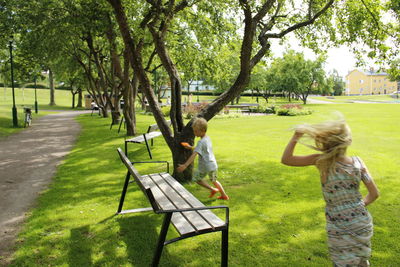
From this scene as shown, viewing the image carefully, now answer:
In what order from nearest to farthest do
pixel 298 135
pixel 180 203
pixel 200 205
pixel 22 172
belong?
1. pixel 298 135
2. pixel 200 205
3. pixel 180 203
4. pixel 22 172

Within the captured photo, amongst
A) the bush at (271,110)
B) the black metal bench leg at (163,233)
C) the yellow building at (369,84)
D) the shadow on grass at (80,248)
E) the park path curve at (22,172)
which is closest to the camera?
the black metal bench leg at (163,233)

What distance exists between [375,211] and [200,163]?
3.13 m

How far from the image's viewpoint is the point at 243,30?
877 centimetres

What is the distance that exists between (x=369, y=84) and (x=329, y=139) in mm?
133144

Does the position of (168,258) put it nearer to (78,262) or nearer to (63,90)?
(78,262)

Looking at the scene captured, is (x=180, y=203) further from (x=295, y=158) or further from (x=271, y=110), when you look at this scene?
(x=271, y=110)

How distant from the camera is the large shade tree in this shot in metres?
6.93

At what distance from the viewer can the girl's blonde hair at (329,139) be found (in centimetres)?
264

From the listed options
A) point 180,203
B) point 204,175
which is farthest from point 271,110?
point 180,203

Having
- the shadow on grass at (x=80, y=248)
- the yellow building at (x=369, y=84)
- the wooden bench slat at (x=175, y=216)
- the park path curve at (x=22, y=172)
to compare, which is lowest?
the shadow on grass at (x=80, y=248)

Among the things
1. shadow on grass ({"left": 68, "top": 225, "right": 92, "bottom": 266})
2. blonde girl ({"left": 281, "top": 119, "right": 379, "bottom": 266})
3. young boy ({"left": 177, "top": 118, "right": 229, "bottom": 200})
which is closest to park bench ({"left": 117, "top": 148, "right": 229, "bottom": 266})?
young boy ({"left": 177, "top": 118, "right": 229, "bottom": 200})

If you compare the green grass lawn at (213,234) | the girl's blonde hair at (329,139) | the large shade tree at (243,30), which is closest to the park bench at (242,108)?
the large shade tree at (243,30)

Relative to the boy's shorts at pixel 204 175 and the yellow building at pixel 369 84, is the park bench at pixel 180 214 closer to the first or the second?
the boy's shorts at pixel 204 175

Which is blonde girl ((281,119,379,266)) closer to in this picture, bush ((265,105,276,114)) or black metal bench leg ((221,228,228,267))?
black metal bench leg ((221,228,228,267))
